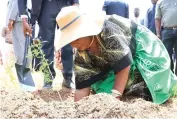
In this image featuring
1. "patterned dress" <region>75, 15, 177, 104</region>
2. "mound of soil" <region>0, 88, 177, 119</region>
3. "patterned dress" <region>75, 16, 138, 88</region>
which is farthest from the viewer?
"patterned dress" <region>75, 15, 177, 104</region>

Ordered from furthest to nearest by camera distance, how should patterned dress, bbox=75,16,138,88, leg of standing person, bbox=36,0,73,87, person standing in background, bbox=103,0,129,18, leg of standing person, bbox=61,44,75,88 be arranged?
person standing in background, bbox=103,0,129,18 → leg of standing person, bbox=61,44,75,88 → leg of standing person, bbox=36,0,73,87 → patterned dress, bbox=75,16,138,88

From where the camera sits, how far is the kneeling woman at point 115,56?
248 cm

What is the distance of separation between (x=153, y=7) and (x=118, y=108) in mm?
4270

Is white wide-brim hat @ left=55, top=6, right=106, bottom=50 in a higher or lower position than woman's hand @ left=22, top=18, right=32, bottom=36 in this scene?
higher


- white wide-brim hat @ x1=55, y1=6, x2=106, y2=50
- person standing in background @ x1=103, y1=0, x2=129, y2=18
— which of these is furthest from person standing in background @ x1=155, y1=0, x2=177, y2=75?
white wide-brim hat @ x1=55, y1=6, x2=106, y2=50

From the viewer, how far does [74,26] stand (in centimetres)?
247

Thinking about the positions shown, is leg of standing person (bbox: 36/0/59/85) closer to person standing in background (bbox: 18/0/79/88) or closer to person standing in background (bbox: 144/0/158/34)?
person standing in background (bbox: 18/0/79/88)

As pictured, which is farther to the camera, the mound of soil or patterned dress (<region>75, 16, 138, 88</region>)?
patterned dress (<region>75, 16, 138, 88</region>)

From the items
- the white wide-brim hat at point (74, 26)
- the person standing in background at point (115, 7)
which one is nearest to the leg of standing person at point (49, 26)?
the white wide-brim hat at point (74, 26)

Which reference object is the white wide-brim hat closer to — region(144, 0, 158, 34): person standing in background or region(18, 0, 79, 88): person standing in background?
region(18, 0, 79, 88): person standing in background

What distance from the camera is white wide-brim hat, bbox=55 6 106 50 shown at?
95.4 inches

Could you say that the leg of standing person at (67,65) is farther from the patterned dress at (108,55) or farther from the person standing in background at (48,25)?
the patterned dress at (108,55)

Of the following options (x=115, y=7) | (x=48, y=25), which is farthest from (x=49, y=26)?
(x=115, y=7)

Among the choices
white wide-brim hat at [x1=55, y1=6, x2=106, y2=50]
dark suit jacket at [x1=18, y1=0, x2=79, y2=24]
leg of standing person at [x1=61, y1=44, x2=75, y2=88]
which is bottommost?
leg of standing person at [x1=61, y1=44, x2=75, y2=88]
